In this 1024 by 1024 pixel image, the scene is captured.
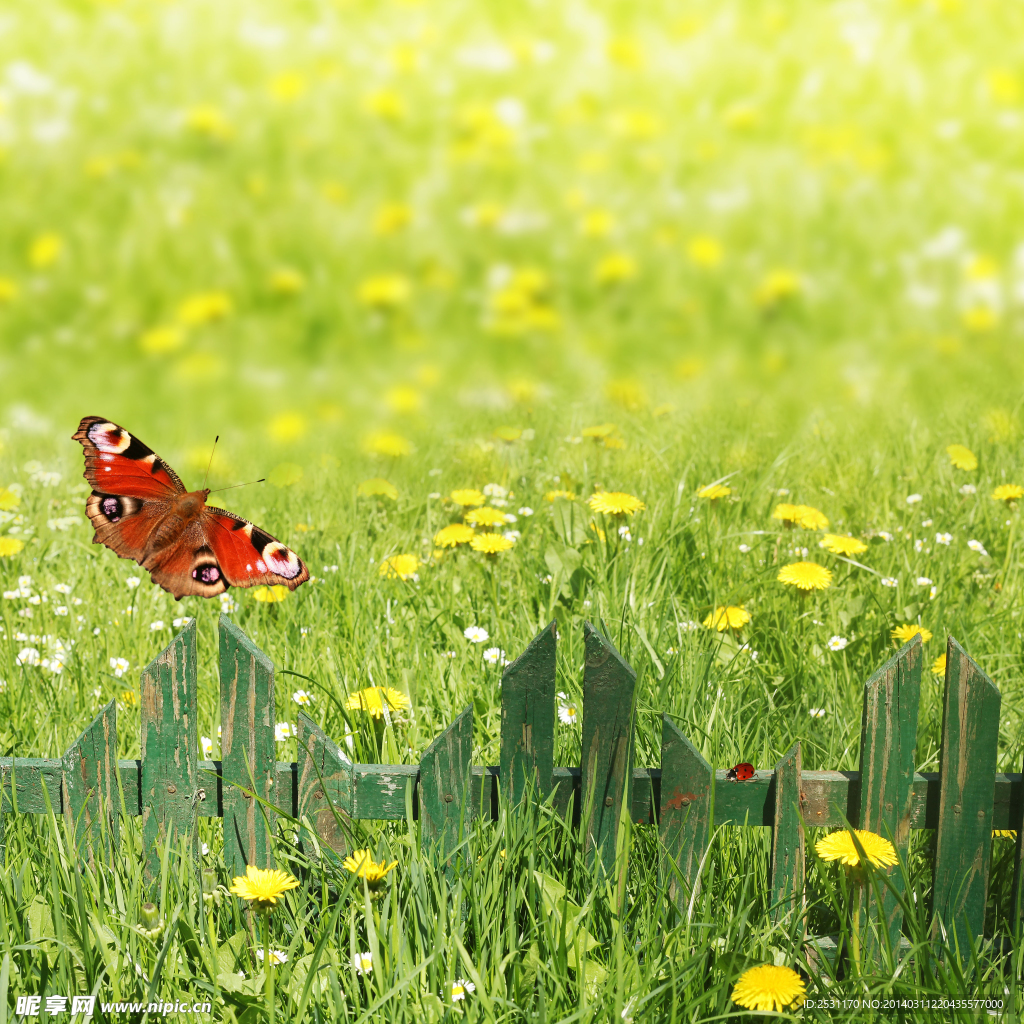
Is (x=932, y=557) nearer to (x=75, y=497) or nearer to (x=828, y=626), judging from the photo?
(x=828, y=626)

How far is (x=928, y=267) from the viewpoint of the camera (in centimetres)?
600

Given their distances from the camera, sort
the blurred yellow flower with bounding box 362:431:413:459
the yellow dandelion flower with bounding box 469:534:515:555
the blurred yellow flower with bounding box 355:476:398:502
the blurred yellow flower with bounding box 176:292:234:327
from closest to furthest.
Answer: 1. the yellow dandelion flower with bounding box 469:534:515:555
2. the blurred yellow flower with bounding box 355:476:398:502
3. the blurred yellow flower with bounding box 362:431:413:459
4. the blurred yellow flower with bounding box 176:292:234:327

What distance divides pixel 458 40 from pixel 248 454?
464cm

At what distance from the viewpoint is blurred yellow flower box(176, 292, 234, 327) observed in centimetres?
572

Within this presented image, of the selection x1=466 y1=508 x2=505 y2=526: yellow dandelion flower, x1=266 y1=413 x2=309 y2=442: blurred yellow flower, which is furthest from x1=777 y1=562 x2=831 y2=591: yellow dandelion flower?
x1=266 y1=413 x2=309 y2=442: blurred yellow flower

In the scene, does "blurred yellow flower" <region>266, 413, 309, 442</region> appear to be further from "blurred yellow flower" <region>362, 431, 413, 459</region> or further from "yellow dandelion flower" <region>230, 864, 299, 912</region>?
"yellow dandelion flower" <region>230, 864, 299, 912</region>

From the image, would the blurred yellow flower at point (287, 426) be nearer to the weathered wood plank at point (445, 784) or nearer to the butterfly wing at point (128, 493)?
the butterfly wing at point (128, 493)

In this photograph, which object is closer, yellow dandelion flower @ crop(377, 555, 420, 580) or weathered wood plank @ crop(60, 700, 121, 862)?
weathered wood plank @ crop(60, 700, 121, 862)

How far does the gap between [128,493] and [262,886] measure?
97cm

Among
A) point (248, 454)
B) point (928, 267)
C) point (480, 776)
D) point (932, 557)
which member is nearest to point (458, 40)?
point (928, 267)

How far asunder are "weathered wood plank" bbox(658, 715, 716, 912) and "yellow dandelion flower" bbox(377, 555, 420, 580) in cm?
121

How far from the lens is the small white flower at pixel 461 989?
1.69 meters

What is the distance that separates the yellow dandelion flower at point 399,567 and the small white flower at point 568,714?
28.6 inches

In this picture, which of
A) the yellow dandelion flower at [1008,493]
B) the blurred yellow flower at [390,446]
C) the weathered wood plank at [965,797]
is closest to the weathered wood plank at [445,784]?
the weathered wood plank at [965,797]
